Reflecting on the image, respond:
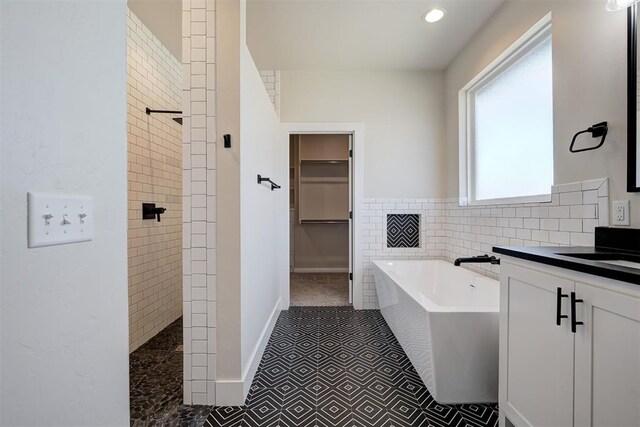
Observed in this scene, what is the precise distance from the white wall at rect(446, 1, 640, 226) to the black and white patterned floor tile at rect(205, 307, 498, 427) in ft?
4.56

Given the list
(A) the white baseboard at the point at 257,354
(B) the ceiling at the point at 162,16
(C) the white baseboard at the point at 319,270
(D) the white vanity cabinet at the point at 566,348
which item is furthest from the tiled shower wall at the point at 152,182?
(C) the white baseboard at the point at 319,270

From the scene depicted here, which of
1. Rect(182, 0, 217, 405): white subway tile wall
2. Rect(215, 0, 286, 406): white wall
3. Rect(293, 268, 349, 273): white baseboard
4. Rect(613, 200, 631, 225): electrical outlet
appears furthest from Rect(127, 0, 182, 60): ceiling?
Rect(293, 268, 349, 273): white baseboard

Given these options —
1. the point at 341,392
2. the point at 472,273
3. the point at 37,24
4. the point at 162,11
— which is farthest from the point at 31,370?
the point at 472,273

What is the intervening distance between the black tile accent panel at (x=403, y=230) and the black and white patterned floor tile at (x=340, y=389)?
3.44 feet

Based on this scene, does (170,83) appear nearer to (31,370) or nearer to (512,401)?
(31,370)

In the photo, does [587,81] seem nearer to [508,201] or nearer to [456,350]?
[508,201]

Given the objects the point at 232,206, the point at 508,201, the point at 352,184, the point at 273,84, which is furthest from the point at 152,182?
the point at 508,201

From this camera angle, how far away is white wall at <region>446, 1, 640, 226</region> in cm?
135

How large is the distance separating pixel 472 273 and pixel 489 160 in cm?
102

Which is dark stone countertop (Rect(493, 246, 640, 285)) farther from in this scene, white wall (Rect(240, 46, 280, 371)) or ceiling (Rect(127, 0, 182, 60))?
ceiling (Rect(127, 0, 182, 60))

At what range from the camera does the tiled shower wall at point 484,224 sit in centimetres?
154

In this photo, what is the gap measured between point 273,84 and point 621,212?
10.1 ft

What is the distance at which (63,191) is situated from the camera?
638 millimetres

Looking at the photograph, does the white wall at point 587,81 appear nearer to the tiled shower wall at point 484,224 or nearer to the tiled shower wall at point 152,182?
the tiled shower wall at point 484,224
